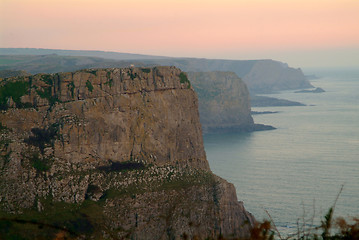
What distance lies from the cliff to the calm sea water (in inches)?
248

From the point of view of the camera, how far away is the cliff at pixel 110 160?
125ft

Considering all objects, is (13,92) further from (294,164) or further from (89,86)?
(294,164)

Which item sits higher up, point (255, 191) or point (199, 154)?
point (199, 154)

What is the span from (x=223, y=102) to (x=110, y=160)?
81959 millimetres

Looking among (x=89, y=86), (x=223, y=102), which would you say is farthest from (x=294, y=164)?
(x=223, y=102)

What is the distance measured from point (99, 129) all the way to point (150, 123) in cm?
457

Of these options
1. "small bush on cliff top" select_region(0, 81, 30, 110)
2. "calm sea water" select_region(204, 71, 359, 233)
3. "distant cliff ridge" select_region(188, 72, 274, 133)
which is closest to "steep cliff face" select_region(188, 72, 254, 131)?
"distant cliff ridge" select_region(188, 72, 274, 133)

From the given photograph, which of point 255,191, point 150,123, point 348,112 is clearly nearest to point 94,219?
point 150,123

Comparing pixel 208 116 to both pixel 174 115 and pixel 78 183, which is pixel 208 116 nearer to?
pixel 174 115

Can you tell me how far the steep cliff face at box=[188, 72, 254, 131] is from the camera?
118 m

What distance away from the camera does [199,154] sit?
48125 millimetres

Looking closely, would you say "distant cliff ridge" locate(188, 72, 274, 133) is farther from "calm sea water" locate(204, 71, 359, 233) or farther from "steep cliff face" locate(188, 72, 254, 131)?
"calm sea water" locate(204, 71, 359, 233)

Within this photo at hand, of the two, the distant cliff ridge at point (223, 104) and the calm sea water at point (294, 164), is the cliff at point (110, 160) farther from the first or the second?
the distant cliff ridge at point (223, 104)

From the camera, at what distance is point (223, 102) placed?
123125 millimetres
